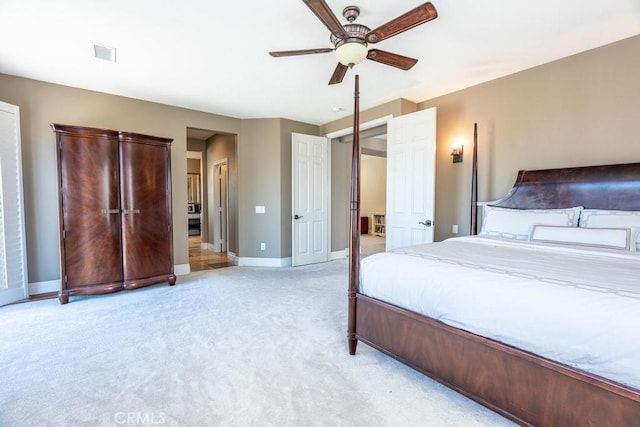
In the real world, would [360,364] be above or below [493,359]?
below

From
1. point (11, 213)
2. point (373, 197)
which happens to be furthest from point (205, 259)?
point (373, 197)

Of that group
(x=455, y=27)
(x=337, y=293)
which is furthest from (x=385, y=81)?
(x=337, y=293)

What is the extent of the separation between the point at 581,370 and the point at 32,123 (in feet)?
17.8

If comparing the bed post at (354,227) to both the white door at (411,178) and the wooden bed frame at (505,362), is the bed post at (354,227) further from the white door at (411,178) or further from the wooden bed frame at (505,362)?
the white door at (411,178)

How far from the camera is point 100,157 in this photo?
11.2ft

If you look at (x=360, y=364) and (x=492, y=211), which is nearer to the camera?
(x=360, y=364)

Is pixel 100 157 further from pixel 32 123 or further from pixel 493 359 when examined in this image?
pixel 493 359

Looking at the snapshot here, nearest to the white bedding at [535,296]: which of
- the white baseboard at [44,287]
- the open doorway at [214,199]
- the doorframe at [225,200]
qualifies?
the white baseboard at [44,287]

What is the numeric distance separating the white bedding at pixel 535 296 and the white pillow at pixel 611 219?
40 centimetres

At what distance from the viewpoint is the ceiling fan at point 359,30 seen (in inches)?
69.4

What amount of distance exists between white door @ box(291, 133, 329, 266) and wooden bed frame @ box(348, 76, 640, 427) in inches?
120

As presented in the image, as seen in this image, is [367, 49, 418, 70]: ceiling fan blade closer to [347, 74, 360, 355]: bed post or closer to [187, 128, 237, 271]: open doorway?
[347, 74, 360, 355]: bed post

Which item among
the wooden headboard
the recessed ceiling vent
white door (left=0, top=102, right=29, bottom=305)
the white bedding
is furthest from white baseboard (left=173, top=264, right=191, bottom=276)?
the wooden headboard

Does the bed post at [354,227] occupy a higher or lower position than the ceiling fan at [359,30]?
lower
